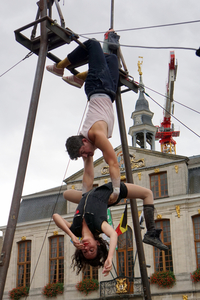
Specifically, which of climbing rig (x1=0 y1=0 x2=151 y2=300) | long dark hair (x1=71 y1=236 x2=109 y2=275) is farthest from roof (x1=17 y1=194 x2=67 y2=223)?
long dark hair (x1=71 y1=236 x2=109 y2=275)

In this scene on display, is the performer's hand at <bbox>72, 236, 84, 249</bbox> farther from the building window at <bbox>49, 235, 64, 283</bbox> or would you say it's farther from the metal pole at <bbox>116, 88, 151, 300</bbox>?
the building window at <bbox>49, 235, 64, 283</bbox>

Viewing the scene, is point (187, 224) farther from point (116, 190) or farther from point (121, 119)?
point (116, 190)

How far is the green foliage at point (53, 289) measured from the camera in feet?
78.3

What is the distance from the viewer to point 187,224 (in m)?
21.9

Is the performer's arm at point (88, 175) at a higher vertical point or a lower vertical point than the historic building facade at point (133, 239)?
lower

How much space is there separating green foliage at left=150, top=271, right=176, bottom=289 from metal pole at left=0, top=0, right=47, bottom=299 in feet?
57.3

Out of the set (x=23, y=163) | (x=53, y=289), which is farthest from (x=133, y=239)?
(x=23, y=163)

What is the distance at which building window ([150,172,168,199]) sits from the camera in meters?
23.5

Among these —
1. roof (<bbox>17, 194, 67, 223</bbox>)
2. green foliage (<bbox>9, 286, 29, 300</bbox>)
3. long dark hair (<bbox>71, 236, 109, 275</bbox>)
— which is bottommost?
long dark hair (<bbox>71, 236, 109, 275</bbox>)

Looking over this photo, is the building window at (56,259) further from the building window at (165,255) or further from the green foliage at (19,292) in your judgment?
the building window at (165,255)

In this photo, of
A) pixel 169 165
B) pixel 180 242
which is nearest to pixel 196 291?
pixel 180 242

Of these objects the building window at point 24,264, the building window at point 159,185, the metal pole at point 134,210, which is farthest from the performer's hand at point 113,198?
the building window at point 24,264

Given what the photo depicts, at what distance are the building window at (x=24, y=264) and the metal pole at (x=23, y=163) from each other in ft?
70.8

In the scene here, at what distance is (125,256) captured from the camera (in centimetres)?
2325
